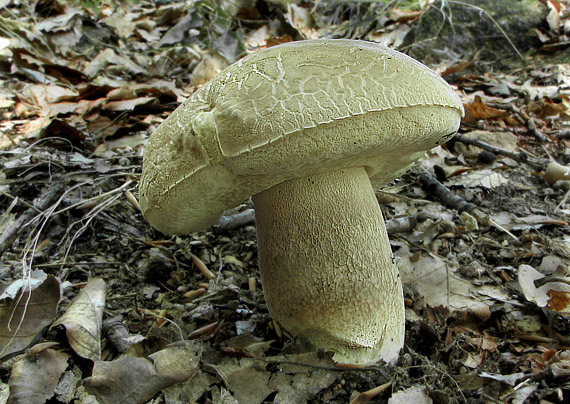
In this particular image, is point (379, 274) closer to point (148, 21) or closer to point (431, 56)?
point (431, 56)

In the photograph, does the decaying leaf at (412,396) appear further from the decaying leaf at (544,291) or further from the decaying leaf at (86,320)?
the decaying leaf at (86,320)

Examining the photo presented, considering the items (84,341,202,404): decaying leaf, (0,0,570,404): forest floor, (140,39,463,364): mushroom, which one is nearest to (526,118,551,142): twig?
(0,0,570,404): forest floor

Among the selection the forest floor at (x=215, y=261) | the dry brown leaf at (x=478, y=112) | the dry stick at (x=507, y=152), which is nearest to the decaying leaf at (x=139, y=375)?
the forest floor at (x=215, y=261)

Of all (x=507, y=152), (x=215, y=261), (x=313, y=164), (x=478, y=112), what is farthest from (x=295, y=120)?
(x=478, y=112)

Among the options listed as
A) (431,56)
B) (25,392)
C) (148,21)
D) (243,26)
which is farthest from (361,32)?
(25,392)

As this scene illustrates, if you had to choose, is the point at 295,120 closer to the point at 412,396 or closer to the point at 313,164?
the point at 313,164

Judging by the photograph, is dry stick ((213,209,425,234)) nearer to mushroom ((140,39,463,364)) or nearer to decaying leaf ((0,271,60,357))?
mushroom ((140,39,463,364))

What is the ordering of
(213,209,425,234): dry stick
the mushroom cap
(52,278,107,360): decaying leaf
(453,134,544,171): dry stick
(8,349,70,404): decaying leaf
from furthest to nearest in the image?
(453,134,544,171): dry stick → (213,209,425,234): dry stick → (52,278,107,360): decaying leaf → (8,349,70,404): decaying leaf → the mushroom cap
